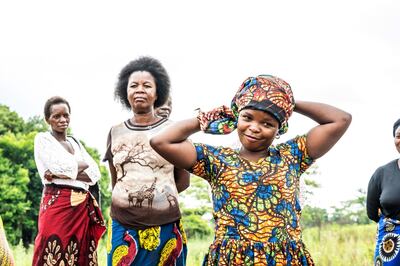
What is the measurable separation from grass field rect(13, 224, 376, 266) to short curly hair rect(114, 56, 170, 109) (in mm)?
3721

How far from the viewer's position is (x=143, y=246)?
415 centimetres

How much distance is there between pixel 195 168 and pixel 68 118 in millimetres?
2812

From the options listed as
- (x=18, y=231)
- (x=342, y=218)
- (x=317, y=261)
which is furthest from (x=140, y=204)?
(x=18, y=231)

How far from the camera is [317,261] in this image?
7547 millimetres

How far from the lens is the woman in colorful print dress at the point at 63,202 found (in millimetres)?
5426

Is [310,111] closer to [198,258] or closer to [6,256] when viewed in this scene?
[6,256]

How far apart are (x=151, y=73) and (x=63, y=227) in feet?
5.85

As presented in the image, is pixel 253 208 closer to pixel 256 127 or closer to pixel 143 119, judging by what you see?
pixel 256 127

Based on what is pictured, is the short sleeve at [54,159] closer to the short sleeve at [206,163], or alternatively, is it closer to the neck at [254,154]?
the short sleeve at [206,163]

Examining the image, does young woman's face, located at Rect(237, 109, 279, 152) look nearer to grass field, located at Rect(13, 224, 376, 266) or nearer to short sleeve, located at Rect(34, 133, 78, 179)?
short sleeve, located at Rect(34, 133, 78, 179)

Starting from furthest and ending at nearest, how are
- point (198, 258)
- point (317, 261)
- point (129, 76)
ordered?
point (198, 258)
point (317, 261)
point (129, 76)

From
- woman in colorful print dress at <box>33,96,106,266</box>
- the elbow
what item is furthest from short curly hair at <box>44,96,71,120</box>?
the elbow

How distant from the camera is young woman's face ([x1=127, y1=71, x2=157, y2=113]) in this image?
428 cm

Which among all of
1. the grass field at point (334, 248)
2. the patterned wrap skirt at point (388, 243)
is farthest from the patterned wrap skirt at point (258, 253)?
the grass field at point (334, 248)
